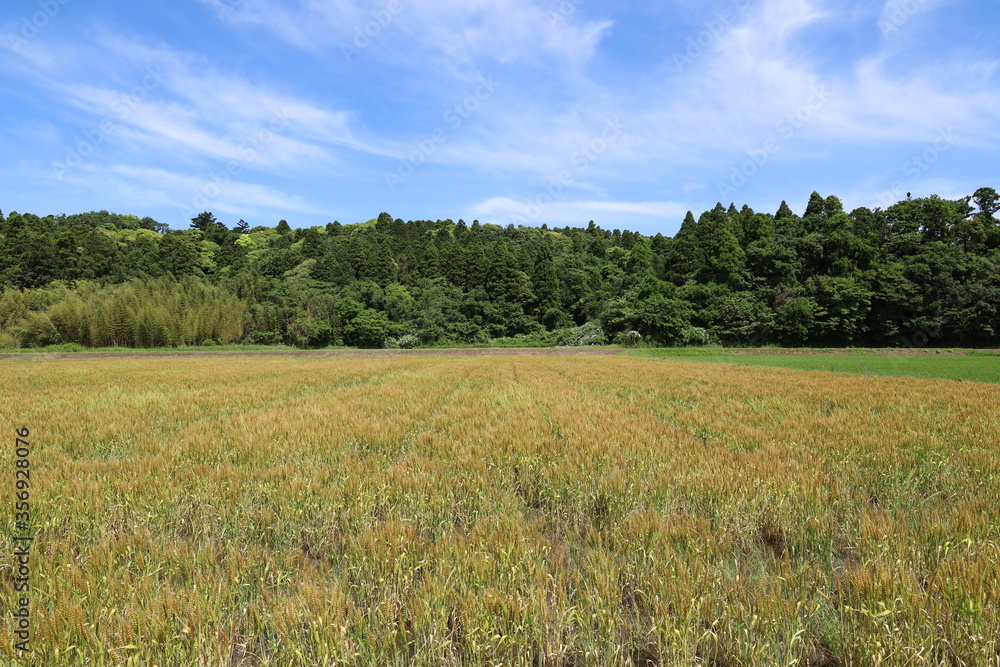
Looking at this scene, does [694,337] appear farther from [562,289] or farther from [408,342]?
[408,342]

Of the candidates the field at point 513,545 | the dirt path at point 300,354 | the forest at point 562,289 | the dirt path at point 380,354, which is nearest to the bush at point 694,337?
the forest at point 562,289

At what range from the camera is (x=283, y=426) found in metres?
6.46

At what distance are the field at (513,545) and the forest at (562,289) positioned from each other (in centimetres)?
3968

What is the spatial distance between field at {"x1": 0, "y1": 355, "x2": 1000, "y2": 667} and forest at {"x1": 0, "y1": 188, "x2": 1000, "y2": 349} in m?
39.7

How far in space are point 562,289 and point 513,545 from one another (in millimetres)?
55927

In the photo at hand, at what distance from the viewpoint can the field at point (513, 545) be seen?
183cm

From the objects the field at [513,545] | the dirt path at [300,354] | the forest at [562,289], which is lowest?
the dirt path at [300,354]

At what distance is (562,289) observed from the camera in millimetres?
57438

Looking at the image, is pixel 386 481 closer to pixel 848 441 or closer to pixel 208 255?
pixel 848 441

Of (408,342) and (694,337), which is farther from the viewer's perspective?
(408,342)

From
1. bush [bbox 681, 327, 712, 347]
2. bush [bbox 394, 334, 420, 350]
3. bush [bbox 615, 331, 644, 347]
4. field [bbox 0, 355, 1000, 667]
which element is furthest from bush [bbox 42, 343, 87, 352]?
bush [bbox 681, 327, 712, 347]

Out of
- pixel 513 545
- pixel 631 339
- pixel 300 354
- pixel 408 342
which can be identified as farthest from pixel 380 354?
pixel 513 545

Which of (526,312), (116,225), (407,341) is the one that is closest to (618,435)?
(407,341)

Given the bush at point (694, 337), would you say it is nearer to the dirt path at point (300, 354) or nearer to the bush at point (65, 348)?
the dirt path at point (300, 354)
